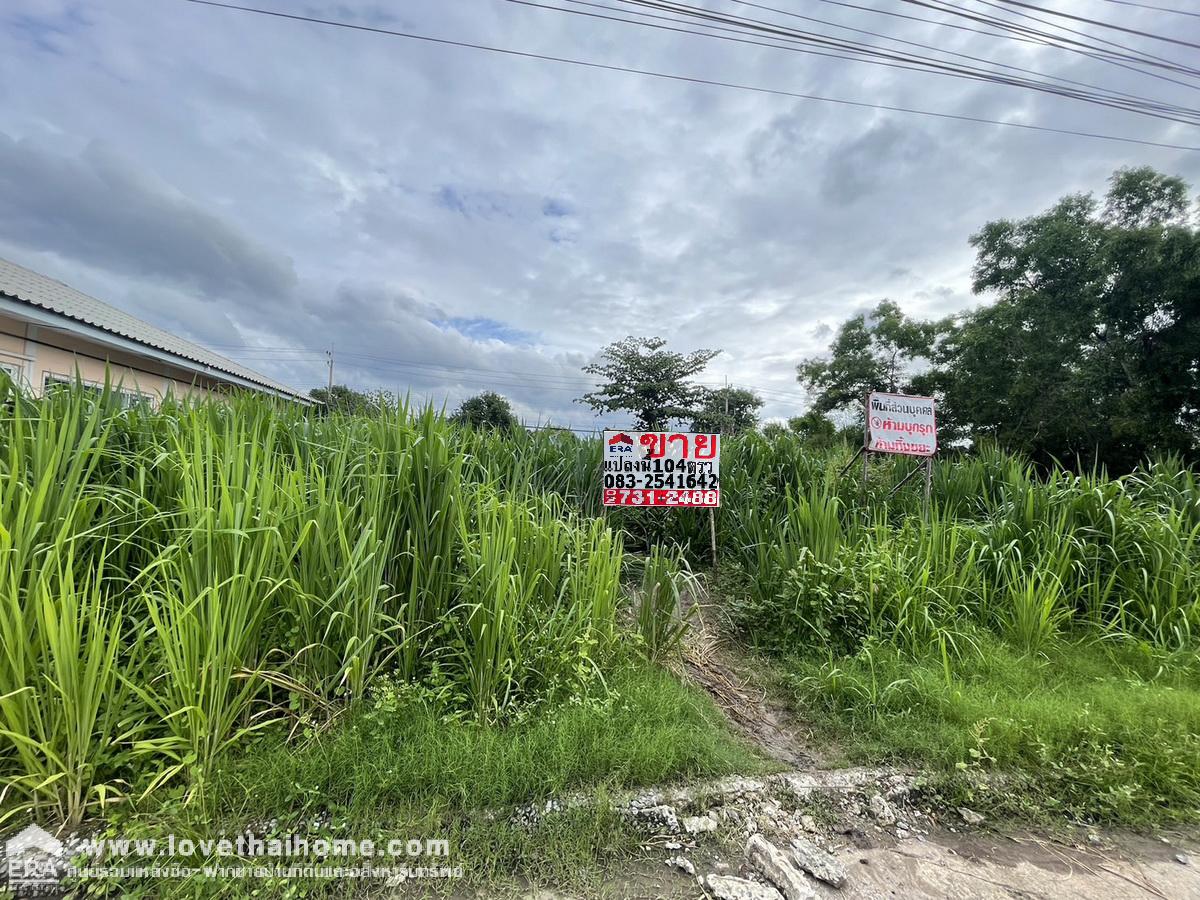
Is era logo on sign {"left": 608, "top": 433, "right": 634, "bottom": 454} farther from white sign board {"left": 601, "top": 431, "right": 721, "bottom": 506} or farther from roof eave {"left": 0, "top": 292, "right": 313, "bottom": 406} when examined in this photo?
roof eave {"left": 0, "top": 292, "right": 313, "bottom": 406}

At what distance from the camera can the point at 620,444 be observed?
3.95 meters

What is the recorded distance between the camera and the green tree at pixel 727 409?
2095 centimetres

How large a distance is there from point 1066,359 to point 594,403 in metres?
15.3

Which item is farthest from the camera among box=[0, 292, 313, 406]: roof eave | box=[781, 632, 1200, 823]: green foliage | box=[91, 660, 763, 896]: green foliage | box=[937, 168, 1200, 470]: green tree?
box=[937, 168, 1200, 470]: green tree

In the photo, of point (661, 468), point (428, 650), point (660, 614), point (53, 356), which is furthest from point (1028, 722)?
point (53, 356)

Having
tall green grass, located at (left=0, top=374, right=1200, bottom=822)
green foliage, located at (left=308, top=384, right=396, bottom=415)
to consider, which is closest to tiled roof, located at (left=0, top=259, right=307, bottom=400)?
green foliage, located at (left=308, top=384, right=396, bottom=415)

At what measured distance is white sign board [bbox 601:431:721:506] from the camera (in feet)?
12.9

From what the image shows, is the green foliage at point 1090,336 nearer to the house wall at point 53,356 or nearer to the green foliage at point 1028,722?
the green foliage at point 1028,722

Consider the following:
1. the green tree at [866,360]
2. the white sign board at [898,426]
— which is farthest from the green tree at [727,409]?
the white sign board at [898,426]

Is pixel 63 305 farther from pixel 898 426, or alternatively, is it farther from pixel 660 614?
pixel 898 426

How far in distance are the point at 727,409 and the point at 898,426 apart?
1650 centimetres

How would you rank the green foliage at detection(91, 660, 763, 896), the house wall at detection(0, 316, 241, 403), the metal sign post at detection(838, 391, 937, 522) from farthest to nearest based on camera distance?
the house wall at detection(0, 316, 241, 403)
the metal sign post at detection(838, 391, 937, 522)
the green foliage at detection(91, 660, 763, 896)

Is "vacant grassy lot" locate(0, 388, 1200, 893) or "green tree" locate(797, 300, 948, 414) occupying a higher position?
"green tree" locate(797, 300, 948, 414)

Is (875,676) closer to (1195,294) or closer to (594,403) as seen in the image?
(1195,294)
